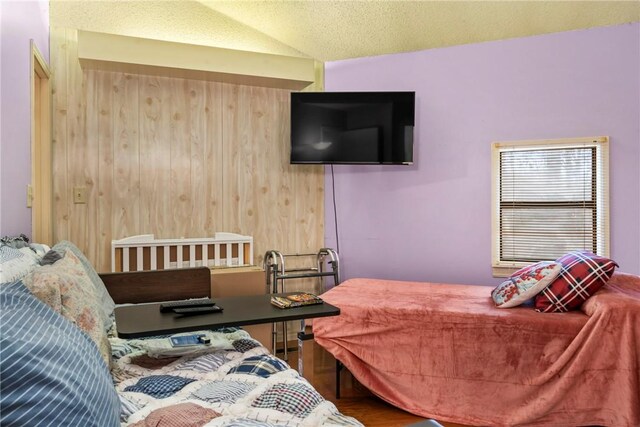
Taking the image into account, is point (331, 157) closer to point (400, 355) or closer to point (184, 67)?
point (184, 67)

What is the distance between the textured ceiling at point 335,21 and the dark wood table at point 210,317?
8.03 feet

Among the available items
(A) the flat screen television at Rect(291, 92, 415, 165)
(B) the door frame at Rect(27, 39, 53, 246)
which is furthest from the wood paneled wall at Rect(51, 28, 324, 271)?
(A) the flat screen television at Rect(291, 92, 415, 165)

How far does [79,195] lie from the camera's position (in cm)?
329

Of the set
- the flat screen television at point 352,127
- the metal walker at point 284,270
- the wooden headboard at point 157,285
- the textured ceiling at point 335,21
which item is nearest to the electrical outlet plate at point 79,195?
the wooden headboard at point 157,285

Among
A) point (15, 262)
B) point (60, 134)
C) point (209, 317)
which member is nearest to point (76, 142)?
point (60, 134)

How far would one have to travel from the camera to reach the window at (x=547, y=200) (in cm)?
325

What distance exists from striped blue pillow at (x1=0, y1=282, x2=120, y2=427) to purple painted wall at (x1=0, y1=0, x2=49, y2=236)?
114 cm

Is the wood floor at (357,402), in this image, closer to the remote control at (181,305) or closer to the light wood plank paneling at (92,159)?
the remote control at (181,305)

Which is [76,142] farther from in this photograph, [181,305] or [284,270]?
[181,305]

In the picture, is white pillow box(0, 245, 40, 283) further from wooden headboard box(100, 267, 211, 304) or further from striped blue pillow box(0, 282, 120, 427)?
wooden headboard box(100, 267, 211, 304)

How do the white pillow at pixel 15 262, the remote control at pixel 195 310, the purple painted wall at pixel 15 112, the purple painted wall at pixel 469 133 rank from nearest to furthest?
the white pillow at pixel 15 262, the remote control at pixel 195 310, the purple painted wall at pixel 15 112, the purple painted wall at pixel 469 133

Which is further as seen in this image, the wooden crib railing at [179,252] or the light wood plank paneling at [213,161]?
the light wood plank paneling at [213,161]

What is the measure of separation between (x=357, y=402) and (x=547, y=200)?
2.01 meters

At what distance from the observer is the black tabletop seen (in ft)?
5.04
